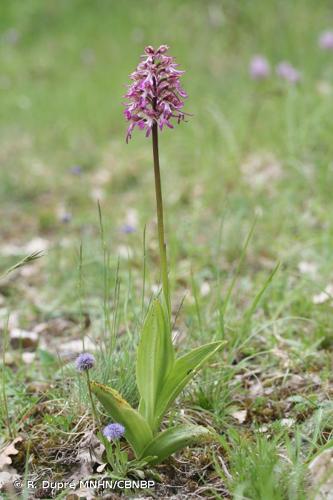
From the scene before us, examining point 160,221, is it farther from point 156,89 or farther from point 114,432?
point 114,432

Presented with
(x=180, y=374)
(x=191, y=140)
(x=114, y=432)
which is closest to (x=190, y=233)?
(x=180, y=374)

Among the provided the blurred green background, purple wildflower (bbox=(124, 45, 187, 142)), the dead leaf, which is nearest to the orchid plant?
purple wildflower (bbox=(124, 45, 187, 142))

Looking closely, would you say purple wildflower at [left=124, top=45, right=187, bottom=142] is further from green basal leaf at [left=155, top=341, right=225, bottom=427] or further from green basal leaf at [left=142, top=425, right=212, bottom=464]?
green basal leaf at [left=142, top=425, right=212, bottom=464]

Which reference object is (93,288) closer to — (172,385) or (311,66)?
(172,385)

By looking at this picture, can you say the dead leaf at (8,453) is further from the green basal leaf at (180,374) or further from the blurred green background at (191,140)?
the blurred green background at (191,140)

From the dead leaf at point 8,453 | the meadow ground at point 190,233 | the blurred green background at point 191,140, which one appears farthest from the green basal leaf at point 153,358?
the blurred green background at point 191,140

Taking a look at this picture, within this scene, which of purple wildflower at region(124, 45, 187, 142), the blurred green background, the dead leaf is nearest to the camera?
purple wildflower at region(124, 45, 187, 142)

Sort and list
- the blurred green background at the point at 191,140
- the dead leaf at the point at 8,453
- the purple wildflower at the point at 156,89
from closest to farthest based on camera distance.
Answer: the purple wildflower at the point at 156,89 → the dead leaf at the point at 8,453 → the blurred green background at the point at 191,140
